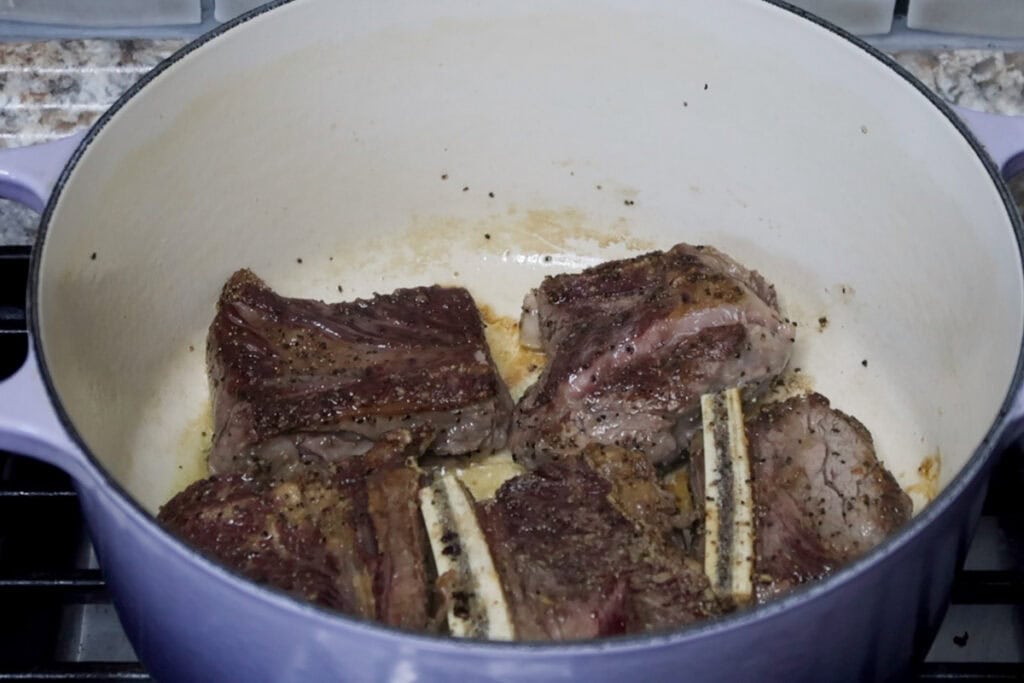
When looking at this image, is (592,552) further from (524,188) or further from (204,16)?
(204,16)

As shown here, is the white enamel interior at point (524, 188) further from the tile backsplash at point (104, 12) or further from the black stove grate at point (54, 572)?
the tile backsplash at point (104, 12)

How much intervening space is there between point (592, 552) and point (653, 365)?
Result: 0.40 meters

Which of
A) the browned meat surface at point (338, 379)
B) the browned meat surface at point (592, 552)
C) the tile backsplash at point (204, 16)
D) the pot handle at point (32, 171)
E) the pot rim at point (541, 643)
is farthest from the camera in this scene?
the tile backsplash at point (204, 16)

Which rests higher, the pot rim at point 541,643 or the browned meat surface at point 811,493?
the pot rim at point 541,643

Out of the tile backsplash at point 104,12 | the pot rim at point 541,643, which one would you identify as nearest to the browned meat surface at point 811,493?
the pot rim at point 541,643

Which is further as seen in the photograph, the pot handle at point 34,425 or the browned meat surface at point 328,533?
the browned meat surface at point 328,533

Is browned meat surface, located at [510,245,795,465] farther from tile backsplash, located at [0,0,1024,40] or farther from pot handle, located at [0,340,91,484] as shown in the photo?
pot handle, located at [0,340,91,484]

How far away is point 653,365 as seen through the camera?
1.92 m

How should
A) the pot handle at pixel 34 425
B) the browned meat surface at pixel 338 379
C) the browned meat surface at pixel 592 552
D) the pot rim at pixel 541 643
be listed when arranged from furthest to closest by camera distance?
the browned meat surface at pixel 338 379 → the browned meat surface at pixel 592 552 → the pot handle at pixel 34 425 → the pot rim at pixel 541 643

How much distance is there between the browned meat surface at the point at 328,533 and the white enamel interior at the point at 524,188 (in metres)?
0.23

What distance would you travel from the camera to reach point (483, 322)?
2.17 m

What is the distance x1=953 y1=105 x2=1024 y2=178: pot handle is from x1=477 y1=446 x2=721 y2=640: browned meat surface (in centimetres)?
65

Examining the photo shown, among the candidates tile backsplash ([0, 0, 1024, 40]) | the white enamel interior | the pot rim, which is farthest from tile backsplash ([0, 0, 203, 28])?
the pot rim

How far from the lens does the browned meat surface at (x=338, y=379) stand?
187 cm
